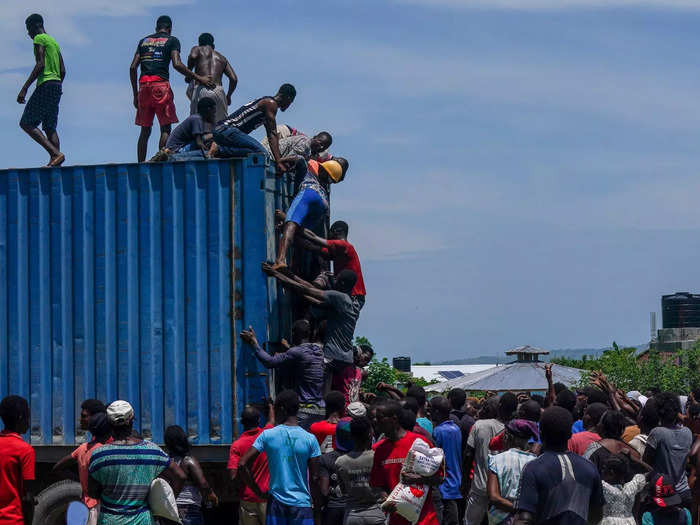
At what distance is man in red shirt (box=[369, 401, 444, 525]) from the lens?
25.0 feet

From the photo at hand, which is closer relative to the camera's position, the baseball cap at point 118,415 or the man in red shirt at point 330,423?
the baseball cap at point 118,415

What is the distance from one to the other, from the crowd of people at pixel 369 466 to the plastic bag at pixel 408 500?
0.12ft

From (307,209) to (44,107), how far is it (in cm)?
374

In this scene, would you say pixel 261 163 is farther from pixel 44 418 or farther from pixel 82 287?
pixel 44 418

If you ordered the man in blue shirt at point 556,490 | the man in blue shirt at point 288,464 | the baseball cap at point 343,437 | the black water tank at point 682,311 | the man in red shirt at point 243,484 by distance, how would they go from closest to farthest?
the man in blue shirt at point 556,490 → the man in blue shirt at point 288,464 → the baseball cap at point 343,437 → the man in red shirt at point 243,484 → the black water tank at point 682,311

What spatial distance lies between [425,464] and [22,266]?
4708 mm

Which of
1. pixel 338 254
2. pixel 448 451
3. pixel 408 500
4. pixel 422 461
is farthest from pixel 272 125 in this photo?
pixel 408 500

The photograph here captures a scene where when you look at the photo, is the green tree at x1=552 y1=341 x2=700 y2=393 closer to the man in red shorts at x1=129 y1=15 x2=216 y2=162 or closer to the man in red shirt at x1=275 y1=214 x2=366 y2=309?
the man in red shorts at x1=129 y1=15 x2=216 y2=162

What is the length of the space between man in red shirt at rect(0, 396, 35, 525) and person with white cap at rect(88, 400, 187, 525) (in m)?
0.76

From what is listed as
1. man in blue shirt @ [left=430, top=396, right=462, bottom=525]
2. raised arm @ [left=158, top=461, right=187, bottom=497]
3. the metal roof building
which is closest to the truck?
man in blue shirt @ [left=430, top=396, right=462, bottom=525]

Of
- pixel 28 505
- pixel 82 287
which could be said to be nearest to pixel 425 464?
pixel 28 505

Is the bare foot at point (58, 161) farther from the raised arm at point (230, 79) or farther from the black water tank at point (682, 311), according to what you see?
the black water tank at point (682, 311)

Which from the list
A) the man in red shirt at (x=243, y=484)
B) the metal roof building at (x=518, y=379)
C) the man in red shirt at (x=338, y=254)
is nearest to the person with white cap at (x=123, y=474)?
the man in red shirt at (x=243, y=484)

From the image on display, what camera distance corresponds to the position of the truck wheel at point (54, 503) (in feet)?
31.8
